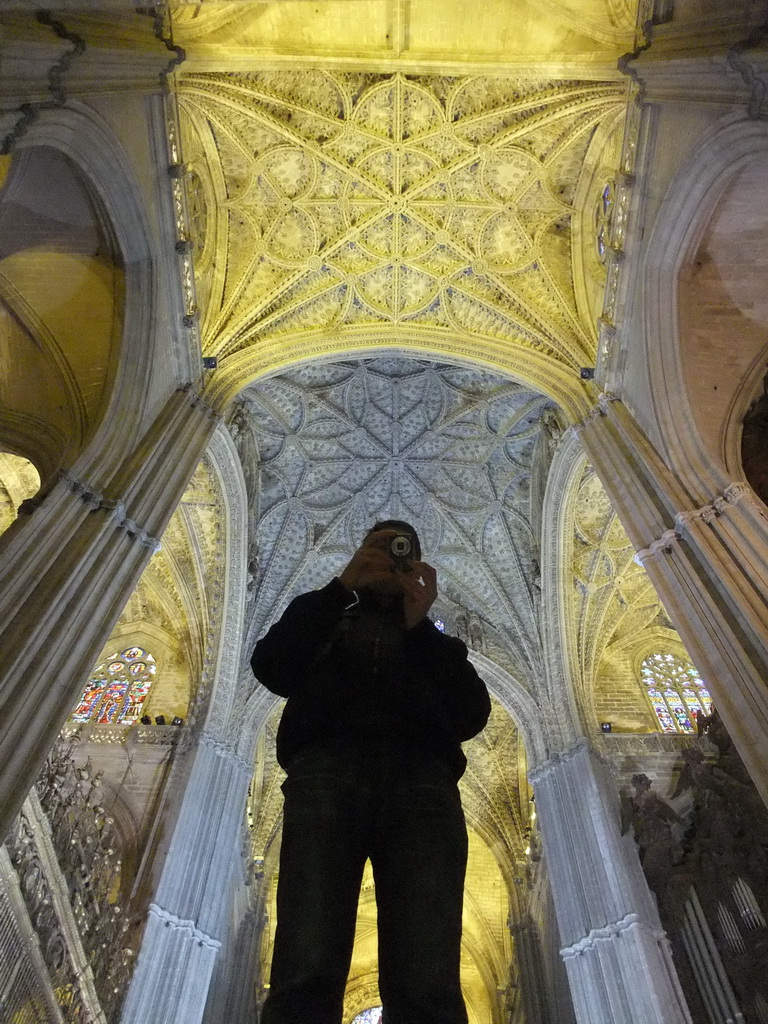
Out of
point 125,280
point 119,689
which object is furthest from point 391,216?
point 119,689

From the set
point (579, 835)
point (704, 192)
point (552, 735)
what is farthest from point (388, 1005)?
point (552, 735)

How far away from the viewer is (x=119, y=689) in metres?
13.7

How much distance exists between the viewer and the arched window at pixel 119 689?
1292 centimetres

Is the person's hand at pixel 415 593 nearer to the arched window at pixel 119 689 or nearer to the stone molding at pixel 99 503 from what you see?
the stone molding at pixel 99 503

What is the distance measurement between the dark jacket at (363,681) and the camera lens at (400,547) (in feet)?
0.83

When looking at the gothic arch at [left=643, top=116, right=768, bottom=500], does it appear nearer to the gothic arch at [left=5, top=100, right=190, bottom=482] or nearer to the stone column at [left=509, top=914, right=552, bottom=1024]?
the gothic arch at [left=5, top=100, right=190, bottom=482]

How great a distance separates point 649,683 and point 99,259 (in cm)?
1326

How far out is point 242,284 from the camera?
483 inches

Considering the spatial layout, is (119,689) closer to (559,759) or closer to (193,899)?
(193,899)

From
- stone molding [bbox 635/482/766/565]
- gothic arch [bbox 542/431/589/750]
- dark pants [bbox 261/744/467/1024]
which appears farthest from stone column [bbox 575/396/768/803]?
gothic arch [bbox 542/431/589/750]

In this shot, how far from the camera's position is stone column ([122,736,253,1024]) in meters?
8.68

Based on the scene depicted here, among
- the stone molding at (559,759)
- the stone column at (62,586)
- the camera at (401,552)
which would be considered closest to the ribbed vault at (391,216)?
the stone column at (62,586)

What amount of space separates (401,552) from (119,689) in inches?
510

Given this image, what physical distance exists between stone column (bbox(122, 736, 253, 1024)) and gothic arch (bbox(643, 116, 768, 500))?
8984mm
